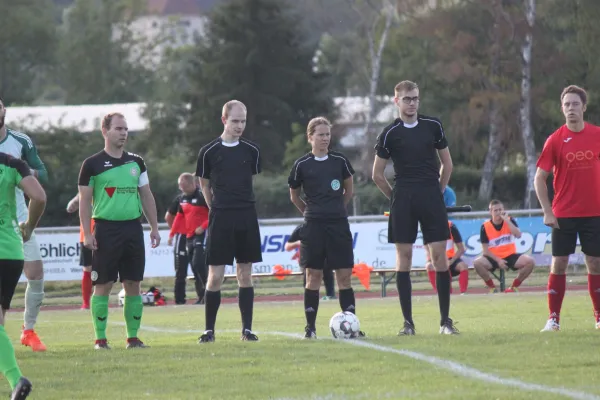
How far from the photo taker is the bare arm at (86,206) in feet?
37.0

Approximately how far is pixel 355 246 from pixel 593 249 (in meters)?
13.9

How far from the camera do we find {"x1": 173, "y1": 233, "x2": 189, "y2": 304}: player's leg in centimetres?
2194

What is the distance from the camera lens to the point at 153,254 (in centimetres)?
2559

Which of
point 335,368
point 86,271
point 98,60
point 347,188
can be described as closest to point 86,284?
point 86,271

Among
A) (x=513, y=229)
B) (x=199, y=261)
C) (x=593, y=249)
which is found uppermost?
(x=513, y=229)

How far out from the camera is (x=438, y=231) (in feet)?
37.7

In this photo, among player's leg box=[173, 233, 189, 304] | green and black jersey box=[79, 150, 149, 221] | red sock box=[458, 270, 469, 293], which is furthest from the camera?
red sock box=[458, 270, 469, 293]

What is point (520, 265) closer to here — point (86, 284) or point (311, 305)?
point (86, 284)

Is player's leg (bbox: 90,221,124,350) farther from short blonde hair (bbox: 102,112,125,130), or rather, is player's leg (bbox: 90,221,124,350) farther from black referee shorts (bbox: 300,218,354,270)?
black referee shorts (bbox: 300,218,354,270)

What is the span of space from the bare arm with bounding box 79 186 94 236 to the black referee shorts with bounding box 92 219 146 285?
0.41 feet

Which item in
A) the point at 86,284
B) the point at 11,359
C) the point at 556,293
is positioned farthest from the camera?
the point at 86,284

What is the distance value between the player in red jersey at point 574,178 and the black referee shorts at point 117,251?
3.63m

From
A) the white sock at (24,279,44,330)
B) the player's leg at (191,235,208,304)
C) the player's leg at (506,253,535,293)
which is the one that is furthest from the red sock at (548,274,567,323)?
the player's leg at (191,235,208,304)

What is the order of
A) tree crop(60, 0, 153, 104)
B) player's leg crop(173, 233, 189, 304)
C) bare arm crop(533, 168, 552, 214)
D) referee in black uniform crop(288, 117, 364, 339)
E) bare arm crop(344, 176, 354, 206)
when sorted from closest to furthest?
bare arm crop(533, 168, 552, 214) → referee in black uniform crop(288, 117, 364, 339) → bare arm crop(344, 176, 354, 206) → player's leg crop(173, 233, 189, 304) → tree crop(60, 0, 153, 104)
